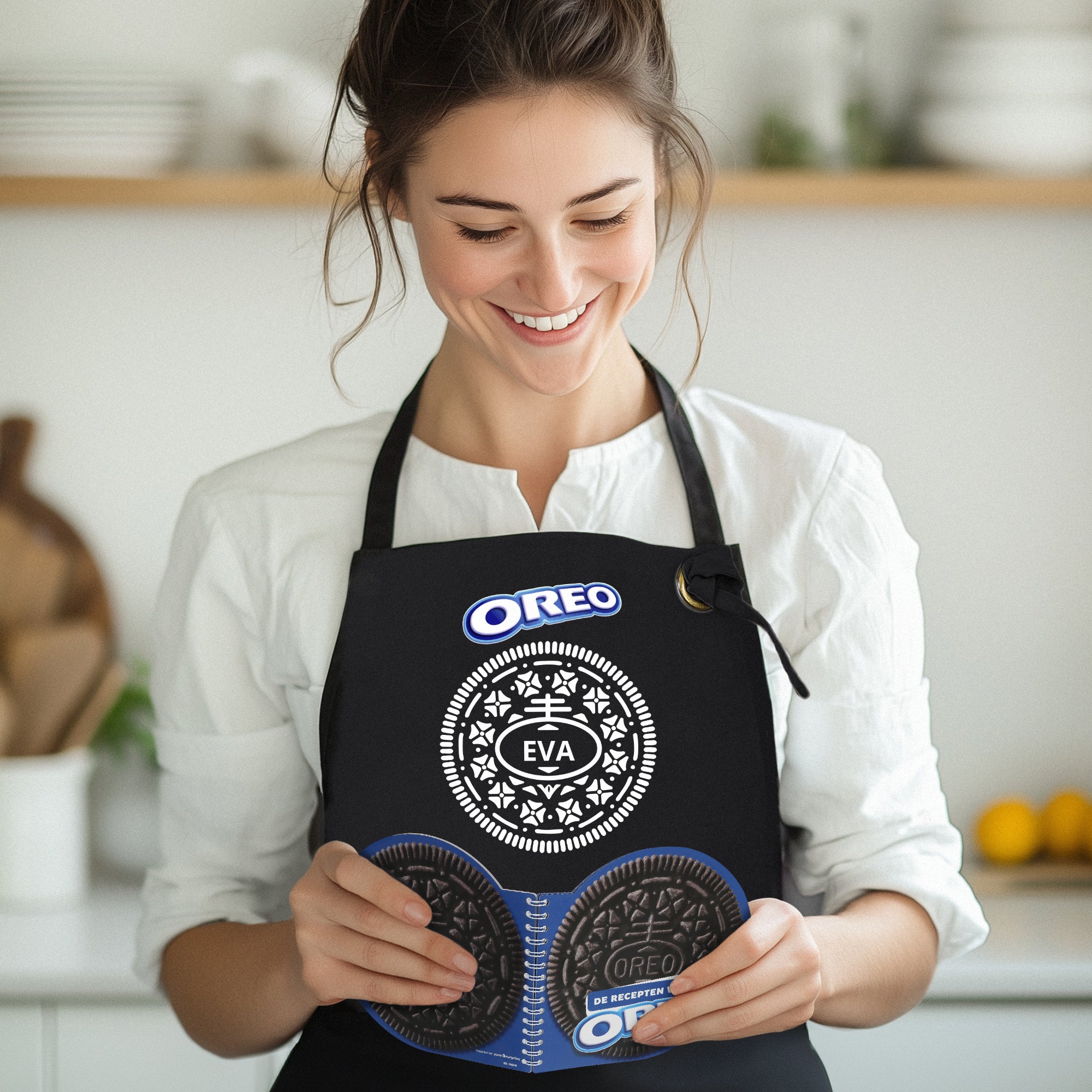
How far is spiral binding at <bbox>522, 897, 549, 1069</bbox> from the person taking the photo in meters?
0.81

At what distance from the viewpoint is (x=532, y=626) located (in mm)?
922

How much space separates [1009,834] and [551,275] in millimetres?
1390

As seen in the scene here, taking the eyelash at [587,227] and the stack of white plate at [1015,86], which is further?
the stack of white plate at [1015,86]

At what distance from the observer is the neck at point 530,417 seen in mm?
1035

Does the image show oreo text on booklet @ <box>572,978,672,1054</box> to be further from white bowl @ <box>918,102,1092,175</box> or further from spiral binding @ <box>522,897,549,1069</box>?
white bowl @ <box>918,102,1092,175</box>

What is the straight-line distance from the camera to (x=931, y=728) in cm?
202

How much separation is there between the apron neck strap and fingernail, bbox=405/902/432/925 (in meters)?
0.28

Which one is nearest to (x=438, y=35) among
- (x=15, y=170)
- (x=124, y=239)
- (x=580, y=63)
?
(x=580, y=63)

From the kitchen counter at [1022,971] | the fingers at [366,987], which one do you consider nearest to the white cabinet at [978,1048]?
the kitchen counter at [1022,971]

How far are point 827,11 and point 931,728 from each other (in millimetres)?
1089

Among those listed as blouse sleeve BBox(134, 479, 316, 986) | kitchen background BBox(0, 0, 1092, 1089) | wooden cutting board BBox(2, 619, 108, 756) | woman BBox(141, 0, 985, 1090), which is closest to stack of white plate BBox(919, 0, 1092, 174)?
kitchen background BBox(0, 0, 1092, 1089)

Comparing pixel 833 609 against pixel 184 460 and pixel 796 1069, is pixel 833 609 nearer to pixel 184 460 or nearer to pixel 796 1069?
pixel 796 1069

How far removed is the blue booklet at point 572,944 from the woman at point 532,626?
0.9 inches

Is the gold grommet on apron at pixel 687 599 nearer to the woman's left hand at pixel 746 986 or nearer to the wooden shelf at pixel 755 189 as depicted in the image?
the woman's left hand at pixel 746 986
